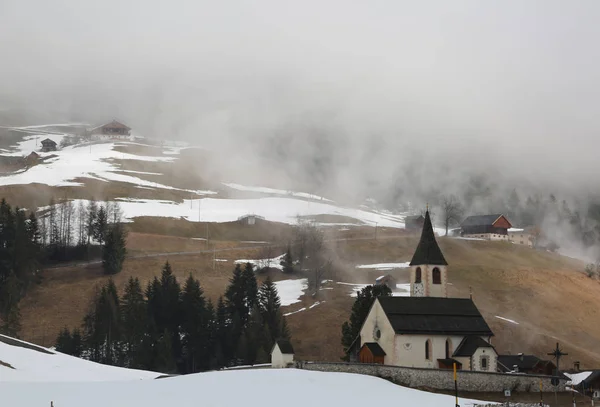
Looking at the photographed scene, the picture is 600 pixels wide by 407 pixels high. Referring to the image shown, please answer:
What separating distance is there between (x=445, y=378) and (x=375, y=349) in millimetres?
10832

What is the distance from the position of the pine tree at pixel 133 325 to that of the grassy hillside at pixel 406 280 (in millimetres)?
11211

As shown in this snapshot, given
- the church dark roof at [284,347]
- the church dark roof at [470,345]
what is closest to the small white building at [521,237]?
the church dark roof at [470,345]

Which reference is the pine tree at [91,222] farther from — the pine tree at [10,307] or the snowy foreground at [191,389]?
the snowy foreground at [191,389]

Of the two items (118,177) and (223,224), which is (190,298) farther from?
(118,177)

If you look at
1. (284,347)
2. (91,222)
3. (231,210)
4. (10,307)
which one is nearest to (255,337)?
(284,347)

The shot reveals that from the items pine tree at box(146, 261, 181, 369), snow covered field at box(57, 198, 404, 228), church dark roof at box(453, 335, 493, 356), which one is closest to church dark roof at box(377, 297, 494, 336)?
church dark roof at box(453, 335, 493, 356)

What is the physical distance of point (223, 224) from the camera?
16375 cm

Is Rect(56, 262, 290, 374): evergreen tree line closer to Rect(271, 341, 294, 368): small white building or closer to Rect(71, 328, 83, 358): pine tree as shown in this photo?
Rect(71, 328, 83, 358): pine tree

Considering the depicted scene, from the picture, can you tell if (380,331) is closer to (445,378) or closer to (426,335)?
(426,335)

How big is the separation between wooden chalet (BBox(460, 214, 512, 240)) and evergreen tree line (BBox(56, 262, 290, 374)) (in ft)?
272

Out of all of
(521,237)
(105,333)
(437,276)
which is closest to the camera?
(437,276)

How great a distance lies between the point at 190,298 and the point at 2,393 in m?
46.1

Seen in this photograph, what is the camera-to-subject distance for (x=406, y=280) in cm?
12494

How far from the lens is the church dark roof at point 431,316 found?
7156cm
